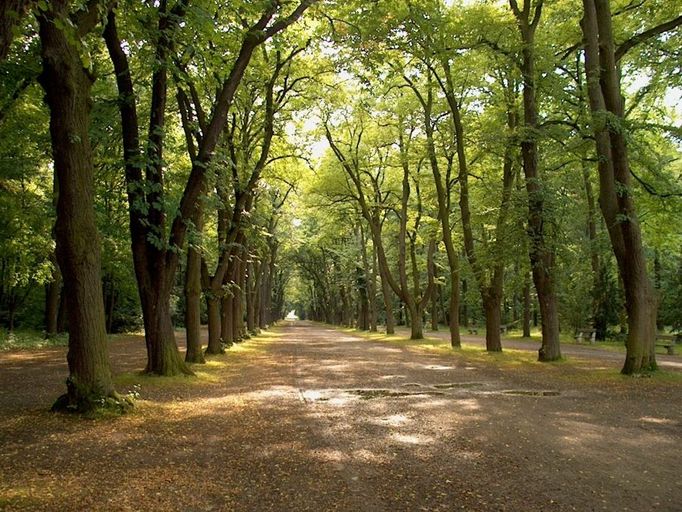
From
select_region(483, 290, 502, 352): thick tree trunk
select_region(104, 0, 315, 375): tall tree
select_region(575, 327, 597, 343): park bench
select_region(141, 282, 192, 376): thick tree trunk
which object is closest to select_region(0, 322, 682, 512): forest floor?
select_region(141, 282, 192, 376): thick tree trunk

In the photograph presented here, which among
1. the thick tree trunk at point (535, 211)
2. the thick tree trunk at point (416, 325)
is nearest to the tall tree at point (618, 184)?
the thick tree trunk at point (535, 211)

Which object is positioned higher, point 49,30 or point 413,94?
point 413,94

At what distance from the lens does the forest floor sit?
4680 millimetres

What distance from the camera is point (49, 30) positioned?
735 cm

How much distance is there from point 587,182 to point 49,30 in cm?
2376

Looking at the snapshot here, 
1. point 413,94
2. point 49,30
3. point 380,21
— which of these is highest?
point 413,94

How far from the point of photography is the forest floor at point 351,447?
15.4ft

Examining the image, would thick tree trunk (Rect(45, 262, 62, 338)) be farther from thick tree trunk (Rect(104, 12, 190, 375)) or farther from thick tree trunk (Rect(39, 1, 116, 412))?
thick tree trunk (Rect(39, 1, 116, 412))

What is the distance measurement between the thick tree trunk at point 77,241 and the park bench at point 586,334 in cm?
2442

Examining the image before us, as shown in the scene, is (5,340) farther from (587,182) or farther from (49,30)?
(587,182)

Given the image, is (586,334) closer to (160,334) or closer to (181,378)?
(181,378)

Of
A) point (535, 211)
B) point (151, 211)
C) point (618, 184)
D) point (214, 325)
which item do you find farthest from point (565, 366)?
point (151, 211)

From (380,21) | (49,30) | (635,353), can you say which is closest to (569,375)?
(635,353)

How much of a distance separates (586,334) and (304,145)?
53.8 ft
